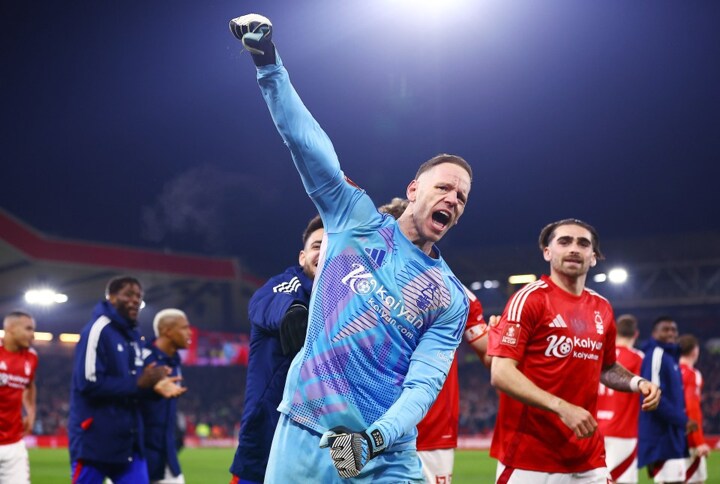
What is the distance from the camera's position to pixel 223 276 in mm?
40750

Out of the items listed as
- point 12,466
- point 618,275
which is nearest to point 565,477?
point 12,466

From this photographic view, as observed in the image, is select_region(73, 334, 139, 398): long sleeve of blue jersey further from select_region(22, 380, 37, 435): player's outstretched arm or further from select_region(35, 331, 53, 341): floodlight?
select_region(35, 331, 53, 341): floodlight

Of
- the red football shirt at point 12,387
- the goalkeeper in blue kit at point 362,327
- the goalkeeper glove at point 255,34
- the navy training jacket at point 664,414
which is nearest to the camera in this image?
the goalkeeper glove at point 255,34

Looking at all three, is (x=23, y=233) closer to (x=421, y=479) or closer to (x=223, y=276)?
(x=223, y=276)

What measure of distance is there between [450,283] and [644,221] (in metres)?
36.7

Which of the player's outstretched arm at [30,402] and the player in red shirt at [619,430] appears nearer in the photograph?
the player in red shirt at [619,430]

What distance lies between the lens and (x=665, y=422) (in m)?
10.2

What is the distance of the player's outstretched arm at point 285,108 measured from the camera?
9.32ft

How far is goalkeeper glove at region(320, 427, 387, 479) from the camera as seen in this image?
107 inches

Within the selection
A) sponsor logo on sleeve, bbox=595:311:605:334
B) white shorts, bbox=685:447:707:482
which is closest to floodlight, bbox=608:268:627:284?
white shorts, bbox=685:447:707:482

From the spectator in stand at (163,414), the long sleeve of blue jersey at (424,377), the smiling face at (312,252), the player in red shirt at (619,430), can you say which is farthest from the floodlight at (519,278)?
the long sleeve of blue jersey at (424,377)

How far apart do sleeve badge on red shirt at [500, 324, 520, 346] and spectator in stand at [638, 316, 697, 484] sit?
532 centimetres

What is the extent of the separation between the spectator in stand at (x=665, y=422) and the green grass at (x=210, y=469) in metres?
5.61

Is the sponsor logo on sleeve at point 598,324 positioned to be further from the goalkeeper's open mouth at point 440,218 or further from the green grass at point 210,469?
the green grass at point 210,469
